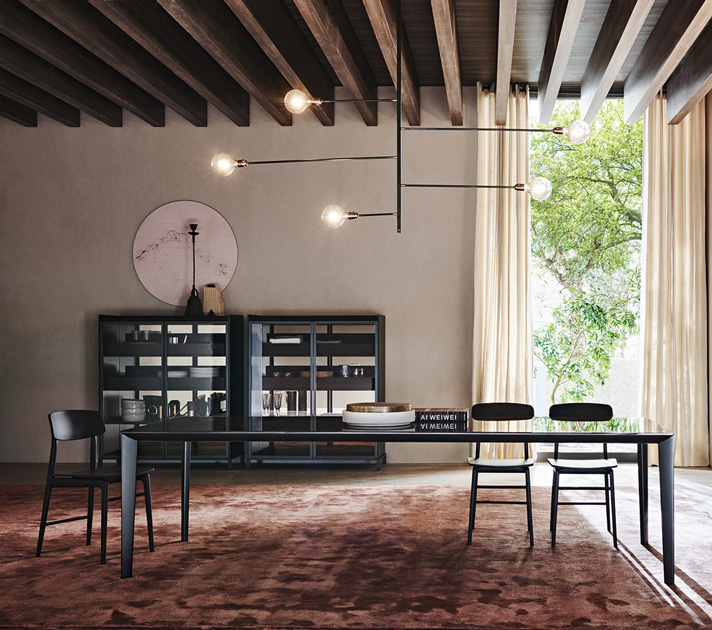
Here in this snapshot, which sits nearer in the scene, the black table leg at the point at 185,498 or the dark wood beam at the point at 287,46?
the black table leg at the point at 185,498

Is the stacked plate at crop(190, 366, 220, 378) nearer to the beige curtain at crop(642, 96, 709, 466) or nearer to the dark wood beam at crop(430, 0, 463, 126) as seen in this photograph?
the dark wood beam at crop(430, 0, 463, 126)

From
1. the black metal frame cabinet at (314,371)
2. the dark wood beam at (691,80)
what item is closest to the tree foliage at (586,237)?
the dark wood beam at (691,80)

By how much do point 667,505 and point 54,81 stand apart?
17.8 ft

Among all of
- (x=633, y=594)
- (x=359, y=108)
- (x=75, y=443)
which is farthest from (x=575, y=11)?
(x=75, y=443)

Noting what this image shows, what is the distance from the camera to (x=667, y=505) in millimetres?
3713

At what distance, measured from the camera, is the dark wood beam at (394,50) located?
458cm

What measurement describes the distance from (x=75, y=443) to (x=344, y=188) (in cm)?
364

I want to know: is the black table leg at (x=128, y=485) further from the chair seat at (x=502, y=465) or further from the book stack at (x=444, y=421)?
the chair seat at (x=502, y=465)

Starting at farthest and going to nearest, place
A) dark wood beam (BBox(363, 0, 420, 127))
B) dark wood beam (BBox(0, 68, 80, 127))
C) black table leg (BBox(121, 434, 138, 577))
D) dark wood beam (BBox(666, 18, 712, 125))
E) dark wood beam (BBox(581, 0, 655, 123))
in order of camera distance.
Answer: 1. dark wood beam (BBox(0, 68, 80, 127))
2. dark wood beam (BBox(666, 18, 712, 125))
3. dark wood beam (BBox(581, 0, 655, 123))
4. dark wood beam (BBox(363, 0, 420, 127))
5. black table leg (BBox(121, 434, 138, 577))

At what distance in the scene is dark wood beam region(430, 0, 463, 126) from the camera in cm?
460

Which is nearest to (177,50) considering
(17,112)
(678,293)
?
(17,112)

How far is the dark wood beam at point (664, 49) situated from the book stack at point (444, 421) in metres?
2.82

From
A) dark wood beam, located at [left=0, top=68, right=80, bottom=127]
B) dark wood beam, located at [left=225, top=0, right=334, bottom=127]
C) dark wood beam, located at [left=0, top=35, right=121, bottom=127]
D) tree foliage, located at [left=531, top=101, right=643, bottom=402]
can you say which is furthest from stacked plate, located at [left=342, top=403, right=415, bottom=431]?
tree foliage, located at [left=531, top=101, right=643, bottom=402]

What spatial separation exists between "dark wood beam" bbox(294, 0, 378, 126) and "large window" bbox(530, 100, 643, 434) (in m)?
2.19
